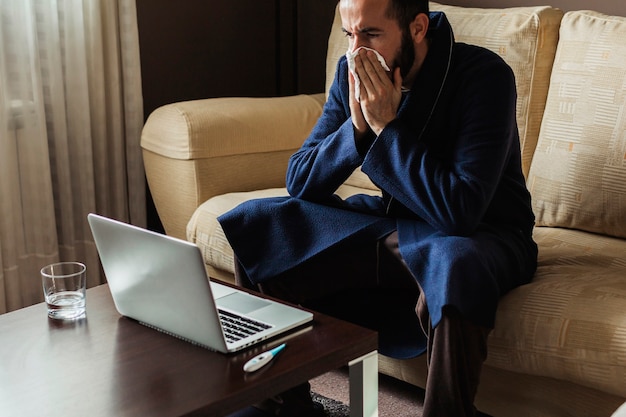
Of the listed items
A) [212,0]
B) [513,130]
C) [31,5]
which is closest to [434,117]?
[513,130]

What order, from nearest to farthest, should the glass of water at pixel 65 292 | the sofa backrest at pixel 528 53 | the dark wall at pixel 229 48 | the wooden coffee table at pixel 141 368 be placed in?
the wooden coffee table at pixel 141 368 < the glass of water at pixel 65 292 < the sofa backrest at pixel 528 53 < the dark wall at pixel 229 48

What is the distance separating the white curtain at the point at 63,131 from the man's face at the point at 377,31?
1091mm

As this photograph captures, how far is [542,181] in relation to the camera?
2.18m

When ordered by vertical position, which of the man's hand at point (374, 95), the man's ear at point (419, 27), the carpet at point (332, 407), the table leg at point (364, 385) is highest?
the man's ear at point (419, 27)

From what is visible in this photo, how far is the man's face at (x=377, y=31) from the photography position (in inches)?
71.1

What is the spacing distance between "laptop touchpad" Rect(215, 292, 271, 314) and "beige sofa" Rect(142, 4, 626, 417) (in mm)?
479

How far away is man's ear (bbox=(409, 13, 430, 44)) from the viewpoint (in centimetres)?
185

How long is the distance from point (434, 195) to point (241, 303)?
445 mm

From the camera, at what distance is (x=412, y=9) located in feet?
6.05

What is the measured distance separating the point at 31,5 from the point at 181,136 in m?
0.59

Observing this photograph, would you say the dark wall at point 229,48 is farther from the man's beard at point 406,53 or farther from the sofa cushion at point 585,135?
the man's beard at point 406,53

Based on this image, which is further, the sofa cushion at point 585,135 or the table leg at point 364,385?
the sofa cushion at point 585,135

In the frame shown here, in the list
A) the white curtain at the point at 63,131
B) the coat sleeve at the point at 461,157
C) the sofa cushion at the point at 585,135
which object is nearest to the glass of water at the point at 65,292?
the coat sleeve at the point at 461,157

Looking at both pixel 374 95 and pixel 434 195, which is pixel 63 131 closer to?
pixel 374 95
